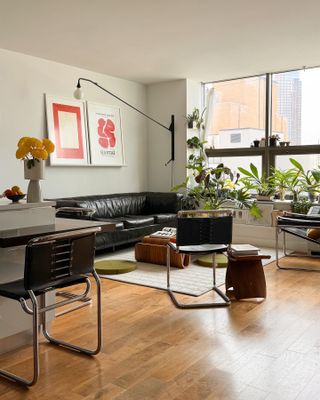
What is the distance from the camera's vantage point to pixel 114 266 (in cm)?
467

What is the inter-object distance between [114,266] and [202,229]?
1561 millimetres

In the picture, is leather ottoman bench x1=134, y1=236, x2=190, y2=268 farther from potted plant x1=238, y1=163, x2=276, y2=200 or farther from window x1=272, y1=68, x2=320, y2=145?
window x1=272, y1=68, x2=320, y2=145

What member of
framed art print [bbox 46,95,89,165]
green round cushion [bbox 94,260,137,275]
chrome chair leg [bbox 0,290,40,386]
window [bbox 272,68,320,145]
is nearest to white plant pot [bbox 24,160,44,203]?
chrome chair leg [bbox 0,290,40,386]

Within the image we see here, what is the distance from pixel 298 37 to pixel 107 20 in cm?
216

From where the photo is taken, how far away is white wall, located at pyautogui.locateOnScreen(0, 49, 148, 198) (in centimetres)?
515

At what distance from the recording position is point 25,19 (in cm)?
412

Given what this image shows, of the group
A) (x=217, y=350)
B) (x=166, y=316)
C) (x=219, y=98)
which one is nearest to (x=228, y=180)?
(x=219, y=98)

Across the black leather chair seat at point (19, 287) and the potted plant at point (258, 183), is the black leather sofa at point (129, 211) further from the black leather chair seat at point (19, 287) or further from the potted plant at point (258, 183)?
the black leather chair seat at point (19, 287)

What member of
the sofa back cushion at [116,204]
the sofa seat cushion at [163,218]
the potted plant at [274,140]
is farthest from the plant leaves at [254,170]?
the sofa back cushion at [116,204]

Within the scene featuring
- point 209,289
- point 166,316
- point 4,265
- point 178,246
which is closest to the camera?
point 4,265

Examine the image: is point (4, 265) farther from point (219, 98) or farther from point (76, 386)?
point (219, 98)

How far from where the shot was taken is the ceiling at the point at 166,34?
3848 mm

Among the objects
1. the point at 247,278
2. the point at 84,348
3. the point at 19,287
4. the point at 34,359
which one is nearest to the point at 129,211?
the point at 247,278

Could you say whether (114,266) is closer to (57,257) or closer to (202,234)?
(202,234)
